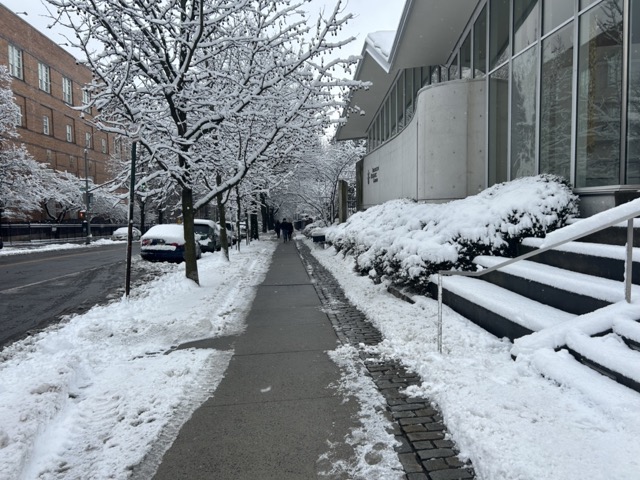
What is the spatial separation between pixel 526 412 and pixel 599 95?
5.53 meters

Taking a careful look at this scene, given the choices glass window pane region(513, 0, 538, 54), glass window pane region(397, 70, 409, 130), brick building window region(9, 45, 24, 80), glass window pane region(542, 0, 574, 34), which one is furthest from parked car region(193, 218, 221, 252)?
brick building window region(9, 45, 24, 80)

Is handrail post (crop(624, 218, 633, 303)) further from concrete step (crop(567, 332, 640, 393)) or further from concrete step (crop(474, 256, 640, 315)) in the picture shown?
concrete step (crop(567, 332, 640, 393))

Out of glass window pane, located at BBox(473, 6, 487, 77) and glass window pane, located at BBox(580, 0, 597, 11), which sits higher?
glass window pane, located at BBox(473, 6, 487, 77)

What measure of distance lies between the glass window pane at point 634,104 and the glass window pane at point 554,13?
173 centimetres

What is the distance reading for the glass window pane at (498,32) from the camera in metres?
10.0

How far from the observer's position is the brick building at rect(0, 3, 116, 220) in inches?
1688

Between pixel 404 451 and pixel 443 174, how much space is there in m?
8.93

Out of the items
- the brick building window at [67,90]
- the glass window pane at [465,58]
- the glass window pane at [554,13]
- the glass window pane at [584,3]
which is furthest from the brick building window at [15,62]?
the glass window pane at [584,3]

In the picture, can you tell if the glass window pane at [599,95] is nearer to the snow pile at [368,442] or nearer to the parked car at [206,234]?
the snow pile at [368,442]

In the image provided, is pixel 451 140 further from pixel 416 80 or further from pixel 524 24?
pixel 416 80

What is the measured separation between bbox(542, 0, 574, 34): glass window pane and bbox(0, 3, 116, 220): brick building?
3879 cm

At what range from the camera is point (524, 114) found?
9.21m

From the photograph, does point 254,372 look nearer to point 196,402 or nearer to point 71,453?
point 196,402

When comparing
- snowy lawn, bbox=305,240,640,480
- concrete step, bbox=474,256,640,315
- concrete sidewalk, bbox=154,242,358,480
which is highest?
concrete step, bbox=474,256,640,315
